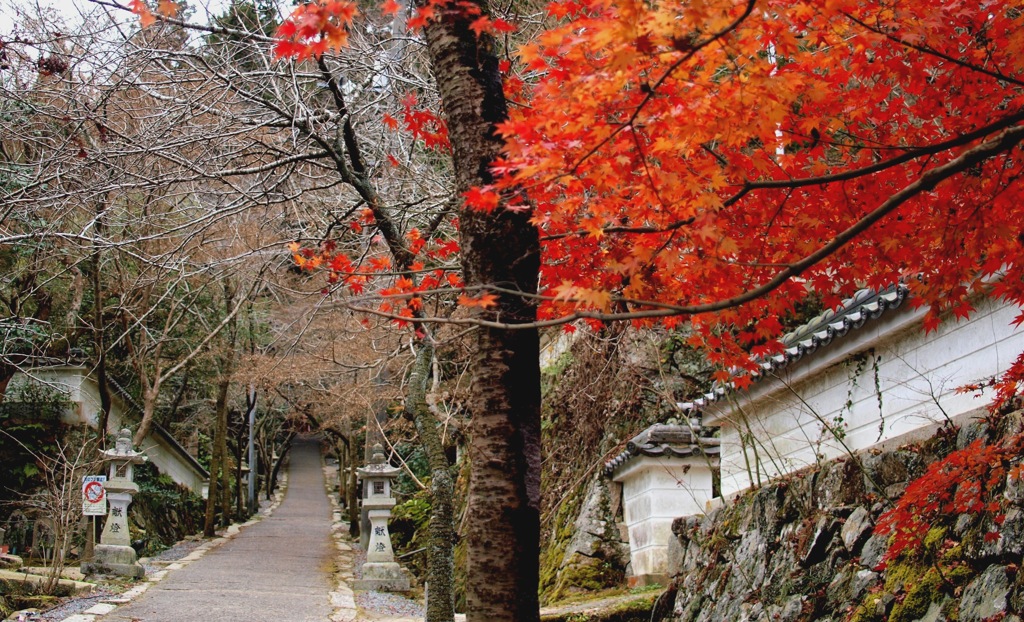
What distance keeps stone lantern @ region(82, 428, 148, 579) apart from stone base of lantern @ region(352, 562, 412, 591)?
420cm

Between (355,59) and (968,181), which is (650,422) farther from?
(968,181)

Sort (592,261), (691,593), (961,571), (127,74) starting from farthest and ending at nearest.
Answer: (691,593) < (127,74) < (961,571) < (592,261)

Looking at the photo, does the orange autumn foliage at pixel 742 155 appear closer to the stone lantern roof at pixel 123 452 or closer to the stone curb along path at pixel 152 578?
the stone curb along path at pixel 152 578

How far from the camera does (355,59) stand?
8.77m

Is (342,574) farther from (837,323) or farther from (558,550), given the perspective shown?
(837,323)

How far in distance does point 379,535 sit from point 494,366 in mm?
13724

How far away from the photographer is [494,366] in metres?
4.44

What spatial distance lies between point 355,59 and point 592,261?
15.1 ft

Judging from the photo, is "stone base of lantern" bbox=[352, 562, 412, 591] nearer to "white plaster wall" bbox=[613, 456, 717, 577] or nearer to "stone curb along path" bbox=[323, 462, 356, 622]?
"stone curb along path" bbox=[323, 462, 356, 622]

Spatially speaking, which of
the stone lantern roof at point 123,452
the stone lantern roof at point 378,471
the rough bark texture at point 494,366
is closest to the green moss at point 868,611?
the rough bark texture at point 494,366

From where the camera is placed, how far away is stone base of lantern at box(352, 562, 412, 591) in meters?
16.7

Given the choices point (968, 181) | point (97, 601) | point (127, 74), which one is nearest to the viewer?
point (968, 181)

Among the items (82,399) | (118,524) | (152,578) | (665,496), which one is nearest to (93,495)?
(118,524)

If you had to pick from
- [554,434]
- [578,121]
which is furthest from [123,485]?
[578,121]
